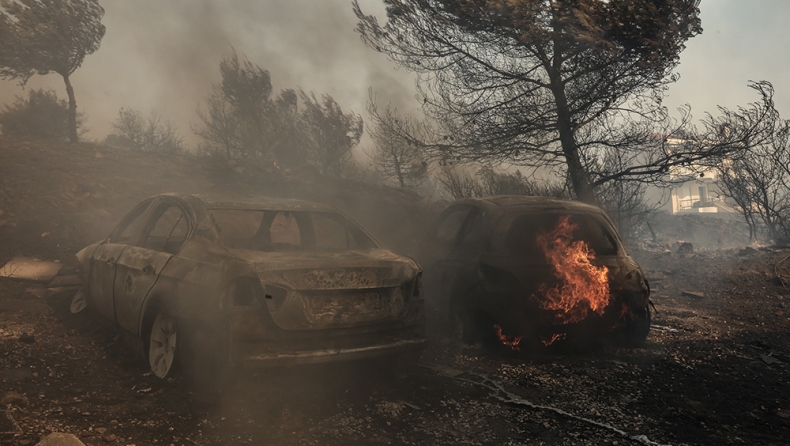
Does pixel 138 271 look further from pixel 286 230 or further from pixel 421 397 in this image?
pixel 286 230

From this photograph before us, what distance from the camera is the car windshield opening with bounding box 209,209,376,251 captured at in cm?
500

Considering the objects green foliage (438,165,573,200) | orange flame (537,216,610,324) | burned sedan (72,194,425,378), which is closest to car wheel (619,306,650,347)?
orange flame (537,216,610,324)

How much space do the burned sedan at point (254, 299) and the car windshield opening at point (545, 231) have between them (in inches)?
58.4

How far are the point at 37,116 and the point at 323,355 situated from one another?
26.3 metres

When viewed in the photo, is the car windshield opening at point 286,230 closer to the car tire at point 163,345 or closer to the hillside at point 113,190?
the hillside at point 113,190

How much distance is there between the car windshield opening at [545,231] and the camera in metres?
5.41

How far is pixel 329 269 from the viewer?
3816mm

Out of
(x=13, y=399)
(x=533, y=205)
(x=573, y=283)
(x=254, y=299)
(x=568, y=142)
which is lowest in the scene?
(x=13, y=399)

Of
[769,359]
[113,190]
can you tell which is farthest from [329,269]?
[113,190]

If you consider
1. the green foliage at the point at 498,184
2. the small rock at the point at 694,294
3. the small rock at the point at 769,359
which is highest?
the green foliage at the point at 498,184

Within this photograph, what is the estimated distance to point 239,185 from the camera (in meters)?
14.3

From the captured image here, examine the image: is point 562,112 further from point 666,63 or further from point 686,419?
point 686,419

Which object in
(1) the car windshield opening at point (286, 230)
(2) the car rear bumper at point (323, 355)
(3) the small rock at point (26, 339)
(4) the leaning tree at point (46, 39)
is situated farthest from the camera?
(4) the leaning tree at point (46, 39)

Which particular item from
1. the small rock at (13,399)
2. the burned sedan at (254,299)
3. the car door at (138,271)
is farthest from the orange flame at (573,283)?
the small rock at (13,399)
